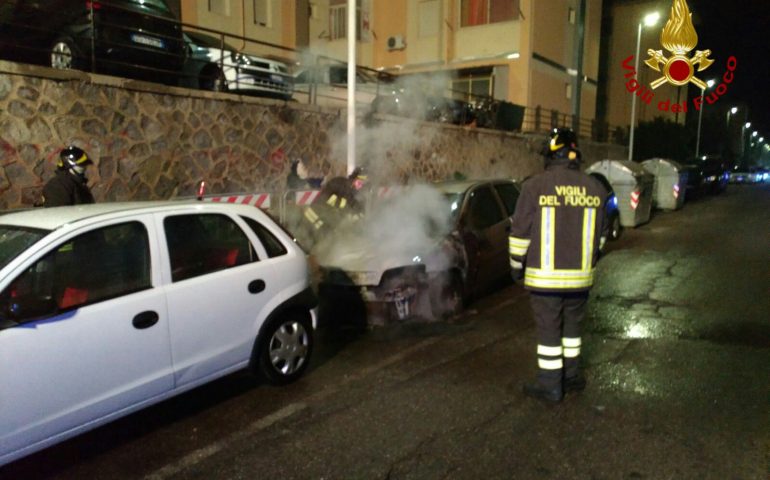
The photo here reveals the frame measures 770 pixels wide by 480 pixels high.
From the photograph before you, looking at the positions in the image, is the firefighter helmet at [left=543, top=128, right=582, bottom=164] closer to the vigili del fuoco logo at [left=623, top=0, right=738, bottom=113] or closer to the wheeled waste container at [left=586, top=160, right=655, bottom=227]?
the wheeled waste container at [left=586, top=160, right=655, bottom=227]

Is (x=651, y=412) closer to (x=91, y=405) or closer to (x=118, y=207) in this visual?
(x=91, y=405)

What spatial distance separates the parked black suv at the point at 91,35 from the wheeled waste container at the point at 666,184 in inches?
520

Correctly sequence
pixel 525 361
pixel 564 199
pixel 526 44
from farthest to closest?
pixel 526 44 < pixel 525 361 < pixel 564 199

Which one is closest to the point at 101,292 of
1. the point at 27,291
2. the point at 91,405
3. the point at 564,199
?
the point at 27,291

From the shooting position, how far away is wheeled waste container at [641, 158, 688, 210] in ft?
55.2

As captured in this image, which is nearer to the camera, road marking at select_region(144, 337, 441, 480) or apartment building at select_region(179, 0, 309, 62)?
road marking at select_region(144, 337, 441, 480)

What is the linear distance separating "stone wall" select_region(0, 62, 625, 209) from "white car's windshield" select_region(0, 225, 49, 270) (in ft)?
12.6

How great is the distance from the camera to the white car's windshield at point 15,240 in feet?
10.8

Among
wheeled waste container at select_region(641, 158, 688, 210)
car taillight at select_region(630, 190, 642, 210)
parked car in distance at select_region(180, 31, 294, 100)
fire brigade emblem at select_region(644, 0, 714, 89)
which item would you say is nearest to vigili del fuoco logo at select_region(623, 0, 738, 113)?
fire brigade emblem at select_region(644, 0, 714, 89)

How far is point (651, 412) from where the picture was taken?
13.1ft

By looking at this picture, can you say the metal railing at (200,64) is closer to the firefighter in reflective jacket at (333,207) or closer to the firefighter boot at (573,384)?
the firefighter in reflective jacket at (333,207)

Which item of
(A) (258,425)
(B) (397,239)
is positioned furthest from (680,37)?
(A) (258,425)

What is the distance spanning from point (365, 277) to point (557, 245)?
213cm

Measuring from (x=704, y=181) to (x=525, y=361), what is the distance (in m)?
19.7
